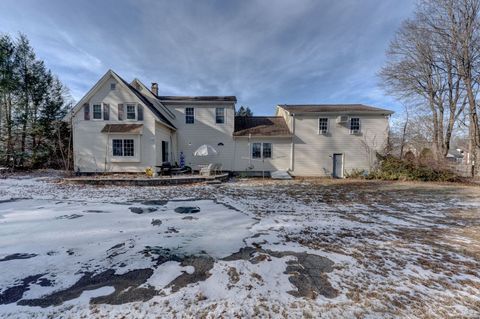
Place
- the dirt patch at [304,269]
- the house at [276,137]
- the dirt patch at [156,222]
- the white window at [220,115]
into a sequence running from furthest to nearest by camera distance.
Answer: the white window at [220,115]
the house at [276,137]
the dirt patch at [156,222]
the dirt patch at [304,269]

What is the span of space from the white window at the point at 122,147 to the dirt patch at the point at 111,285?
11819mm

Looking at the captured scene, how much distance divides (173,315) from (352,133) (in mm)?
16843

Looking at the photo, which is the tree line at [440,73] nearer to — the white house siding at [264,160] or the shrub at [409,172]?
the shrub at [409,172]

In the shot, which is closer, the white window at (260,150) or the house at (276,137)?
the house at (276,137)

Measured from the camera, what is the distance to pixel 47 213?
18.0 ft

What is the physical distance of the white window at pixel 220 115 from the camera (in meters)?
15.9

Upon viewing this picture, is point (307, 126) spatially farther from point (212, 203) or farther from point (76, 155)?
point (76, 155)

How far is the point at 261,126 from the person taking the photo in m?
16.6

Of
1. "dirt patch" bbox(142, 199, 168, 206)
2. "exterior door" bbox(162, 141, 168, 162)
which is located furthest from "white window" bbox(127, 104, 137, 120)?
"dirt patch" bbox(142, 199, 168, 206)

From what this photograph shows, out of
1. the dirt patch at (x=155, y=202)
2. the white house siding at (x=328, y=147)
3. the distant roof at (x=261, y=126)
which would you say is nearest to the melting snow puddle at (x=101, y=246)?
the dirt patch at (x=155, y=202)

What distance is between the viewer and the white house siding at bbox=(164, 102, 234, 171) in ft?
51.6

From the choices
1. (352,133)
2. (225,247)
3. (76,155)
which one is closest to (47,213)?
(225,247)

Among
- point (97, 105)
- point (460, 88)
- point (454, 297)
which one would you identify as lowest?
point (454, 297)

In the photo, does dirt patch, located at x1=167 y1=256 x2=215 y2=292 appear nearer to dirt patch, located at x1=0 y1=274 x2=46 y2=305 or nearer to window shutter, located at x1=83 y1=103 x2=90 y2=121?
dirt patch, located at x1=0 y1=274 x2=46 y2=305
